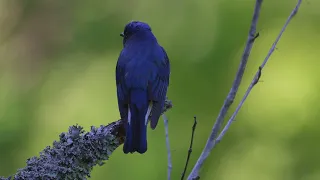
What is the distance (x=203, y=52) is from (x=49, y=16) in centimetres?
124

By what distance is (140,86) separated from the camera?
218 cm

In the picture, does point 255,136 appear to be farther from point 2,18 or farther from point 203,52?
point 2,18

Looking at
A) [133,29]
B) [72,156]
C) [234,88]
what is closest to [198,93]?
[133,29]

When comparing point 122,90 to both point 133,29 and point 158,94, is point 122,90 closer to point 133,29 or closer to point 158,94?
point 158,94

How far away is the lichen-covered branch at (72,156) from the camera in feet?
5.71

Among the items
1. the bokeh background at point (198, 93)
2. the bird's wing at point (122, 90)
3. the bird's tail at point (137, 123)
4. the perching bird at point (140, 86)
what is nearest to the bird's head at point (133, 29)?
the perching bird at point (140, 86)

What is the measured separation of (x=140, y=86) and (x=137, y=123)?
0.16 meters

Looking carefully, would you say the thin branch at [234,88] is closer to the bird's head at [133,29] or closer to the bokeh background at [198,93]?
the bird's head at [133,29]

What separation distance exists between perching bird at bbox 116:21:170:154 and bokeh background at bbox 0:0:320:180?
1.29 m

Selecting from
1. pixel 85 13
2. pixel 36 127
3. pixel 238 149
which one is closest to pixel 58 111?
pixel 36 127

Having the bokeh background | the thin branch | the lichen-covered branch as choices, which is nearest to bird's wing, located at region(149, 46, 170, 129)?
the lichen-covered branch

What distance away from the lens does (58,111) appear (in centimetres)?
402

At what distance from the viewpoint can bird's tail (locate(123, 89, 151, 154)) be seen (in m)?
1.98

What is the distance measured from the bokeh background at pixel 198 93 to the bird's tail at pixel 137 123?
4.77 ft
